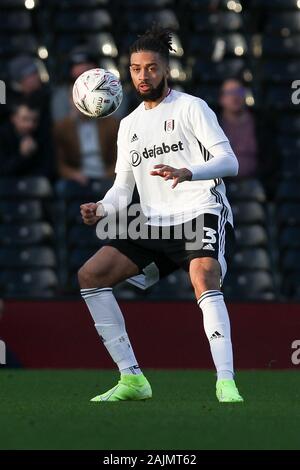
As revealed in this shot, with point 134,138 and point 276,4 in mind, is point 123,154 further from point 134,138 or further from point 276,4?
point 276,4

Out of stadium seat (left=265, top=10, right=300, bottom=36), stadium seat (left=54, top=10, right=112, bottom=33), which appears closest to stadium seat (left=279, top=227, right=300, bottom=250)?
stadium seat (left=265, top=10, right=300, bottom=36)

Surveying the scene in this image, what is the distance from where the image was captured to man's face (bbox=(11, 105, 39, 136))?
1220 centimetres

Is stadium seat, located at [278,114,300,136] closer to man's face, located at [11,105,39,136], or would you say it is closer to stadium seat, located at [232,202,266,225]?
stadium seat, located at [232,202,266,225]

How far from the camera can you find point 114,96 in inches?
320

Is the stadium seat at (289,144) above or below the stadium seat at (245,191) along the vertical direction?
above

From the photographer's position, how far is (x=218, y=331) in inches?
295

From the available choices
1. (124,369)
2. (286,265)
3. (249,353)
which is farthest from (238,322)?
(124,369)

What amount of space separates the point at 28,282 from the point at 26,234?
46 cm

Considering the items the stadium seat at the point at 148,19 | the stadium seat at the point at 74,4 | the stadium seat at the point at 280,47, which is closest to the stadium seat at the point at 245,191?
the stadium seat at the point at 280,47

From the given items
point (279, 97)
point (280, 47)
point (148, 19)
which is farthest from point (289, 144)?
point (148, 19)

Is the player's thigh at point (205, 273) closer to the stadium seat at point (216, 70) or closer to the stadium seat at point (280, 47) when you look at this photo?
the stadium seat at point (216, 70)

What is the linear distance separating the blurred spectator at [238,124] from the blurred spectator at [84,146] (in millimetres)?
1054

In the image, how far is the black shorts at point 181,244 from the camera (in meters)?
7.68

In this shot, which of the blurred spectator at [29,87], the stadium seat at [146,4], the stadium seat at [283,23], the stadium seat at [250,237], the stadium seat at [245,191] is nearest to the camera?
the blurred spectator at [29,87]
